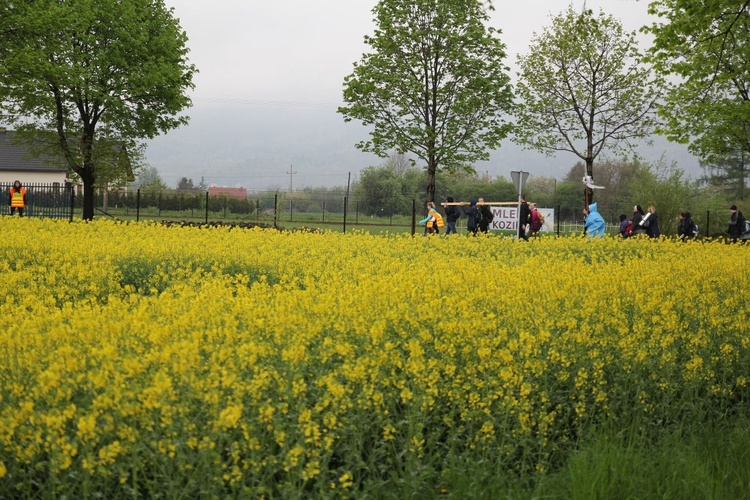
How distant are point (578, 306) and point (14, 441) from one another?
483 centimetres

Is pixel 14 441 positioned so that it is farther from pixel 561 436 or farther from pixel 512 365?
pixel 561 436

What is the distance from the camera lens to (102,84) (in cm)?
3173

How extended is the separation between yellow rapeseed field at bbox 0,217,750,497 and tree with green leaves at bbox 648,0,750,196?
4.47 meters

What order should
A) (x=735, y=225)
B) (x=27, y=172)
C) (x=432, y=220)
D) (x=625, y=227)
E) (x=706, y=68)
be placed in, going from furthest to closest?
(x=27, y=172)
(x=735, y=225)
(x=625, y=227)
(x=432, y=220)
(x=706, y=68)

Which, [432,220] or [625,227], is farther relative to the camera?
[625,227]

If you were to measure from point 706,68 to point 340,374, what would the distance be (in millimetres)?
15048

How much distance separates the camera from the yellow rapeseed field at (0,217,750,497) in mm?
3512

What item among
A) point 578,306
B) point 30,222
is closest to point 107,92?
point 30,222

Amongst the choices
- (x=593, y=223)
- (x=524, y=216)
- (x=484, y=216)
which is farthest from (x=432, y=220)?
(x=593, y=223)

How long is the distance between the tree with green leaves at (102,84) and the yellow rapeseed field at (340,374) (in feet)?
77.4

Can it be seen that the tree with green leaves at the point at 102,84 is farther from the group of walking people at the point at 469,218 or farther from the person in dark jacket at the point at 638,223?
the person in dark jacket at the point at 638,223

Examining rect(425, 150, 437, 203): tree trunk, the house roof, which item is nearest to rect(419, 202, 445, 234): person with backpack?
rect(425, 150, 437, 203): tree trunk

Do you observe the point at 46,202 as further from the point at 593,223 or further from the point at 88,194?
the point at 593,223

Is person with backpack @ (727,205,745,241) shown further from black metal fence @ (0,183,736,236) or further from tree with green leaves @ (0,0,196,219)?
tree with green leaves @ (0,0,196,219)
